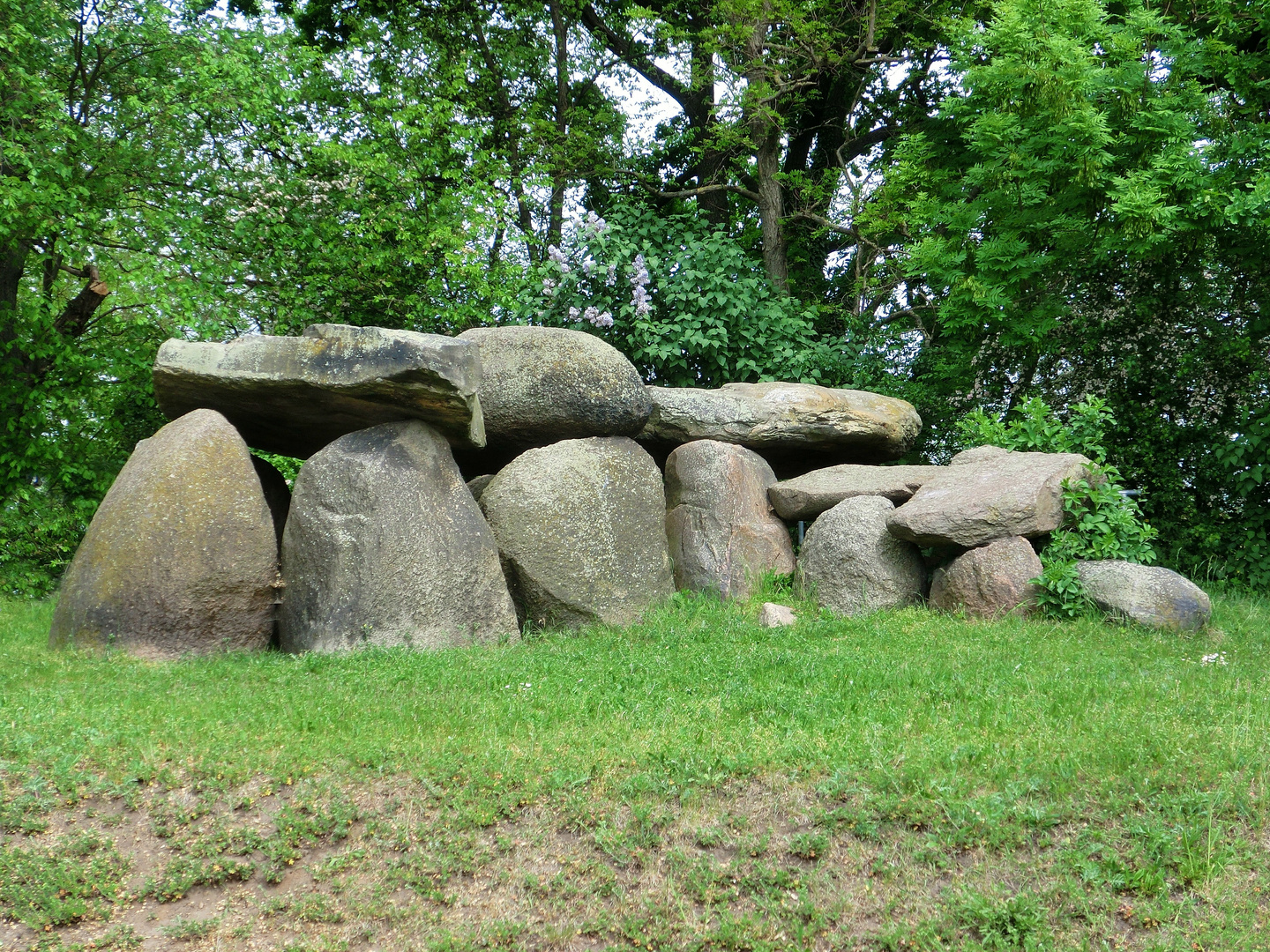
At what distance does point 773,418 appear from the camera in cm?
1092

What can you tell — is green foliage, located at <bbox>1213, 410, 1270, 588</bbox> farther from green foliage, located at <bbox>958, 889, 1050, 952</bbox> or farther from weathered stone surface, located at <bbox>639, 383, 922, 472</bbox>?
green foliage, located at <bbox>958, 889, 1050, 952</bbox>

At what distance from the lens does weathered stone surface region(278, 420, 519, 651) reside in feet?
27.6

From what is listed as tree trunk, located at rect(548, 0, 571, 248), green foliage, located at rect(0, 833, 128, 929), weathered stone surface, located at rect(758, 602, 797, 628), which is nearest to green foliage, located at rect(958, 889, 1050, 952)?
green foliage, located at rect(0, 833, 128, 929)

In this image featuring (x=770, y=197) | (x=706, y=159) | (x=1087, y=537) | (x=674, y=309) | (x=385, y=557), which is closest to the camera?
(x=385, y=557)

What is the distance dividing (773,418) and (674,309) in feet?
8.80

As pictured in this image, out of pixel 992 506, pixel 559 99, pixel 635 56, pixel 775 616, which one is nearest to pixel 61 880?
pixel 775 616

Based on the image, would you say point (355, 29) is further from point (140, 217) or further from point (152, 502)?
point (152, 502)

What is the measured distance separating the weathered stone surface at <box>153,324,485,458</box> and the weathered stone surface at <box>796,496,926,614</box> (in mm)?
3504

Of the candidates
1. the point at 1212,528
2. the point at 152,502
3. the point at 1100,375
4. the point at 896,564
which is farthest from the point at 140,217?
the point at 1212,528

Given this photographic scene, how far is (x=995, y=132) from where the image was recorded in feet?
35.4

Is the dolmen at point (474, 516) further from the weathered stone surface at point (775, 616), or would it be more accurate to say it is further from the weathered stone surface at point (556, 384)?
the weathered stone surface at point (775, 616)

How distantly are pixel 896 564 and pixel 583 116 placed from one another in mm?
11138

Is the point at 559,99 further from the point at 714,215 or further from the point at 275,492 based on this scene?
the point at 275,492

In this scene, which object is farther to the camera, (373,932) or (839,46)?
(839,46)
